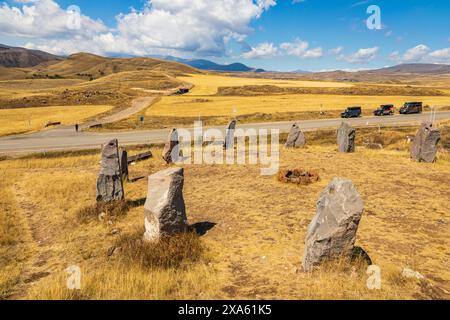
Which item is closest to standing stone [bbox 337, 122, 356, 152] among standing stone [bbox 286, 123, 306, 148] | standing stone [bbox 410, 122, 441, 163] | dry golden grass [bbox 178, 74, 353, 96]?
standing stone [bbox 286, 123, 306, 148]

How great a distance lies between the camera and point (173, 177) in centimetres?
1093

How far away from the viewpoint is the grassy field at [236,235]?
7.99 meters

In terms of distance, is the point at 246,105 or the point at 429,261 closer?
the point at 429,261

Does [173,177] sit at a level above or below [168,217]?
above

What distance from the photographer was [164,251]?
9891 millimetres

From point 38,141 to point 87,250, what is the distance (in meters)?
30.6

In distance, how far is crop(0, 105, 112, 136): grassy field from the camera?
154 ft

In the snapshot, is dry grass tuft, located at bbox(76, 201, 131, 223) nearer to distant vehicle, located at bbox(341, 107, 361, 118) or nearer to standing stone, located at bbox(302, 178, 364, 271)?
standing stone, located at bbox(302, 178, 364, 271)

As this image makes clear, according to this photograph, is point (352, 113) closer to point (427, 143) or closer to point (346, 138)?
point (346, 138)

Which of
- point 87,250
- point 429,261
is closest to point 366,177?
point 429,261

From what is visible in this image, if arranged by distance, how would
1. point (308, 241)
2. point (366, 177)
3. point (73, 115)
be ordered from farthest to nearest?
1. point (73, 115)
2. point (366, 177)
3. point (308, 241)

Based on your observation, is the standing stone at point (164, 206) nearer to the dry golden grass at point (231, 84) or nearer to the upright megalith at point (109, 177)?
the upright megalith at point (109, 177)

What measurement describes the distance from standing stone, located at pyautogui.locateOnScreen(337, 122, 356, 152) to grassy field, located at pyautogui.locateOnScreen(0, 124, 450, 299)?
3060 millimetres

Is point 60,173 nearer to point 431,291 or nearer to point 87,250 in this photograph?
point 87,250
